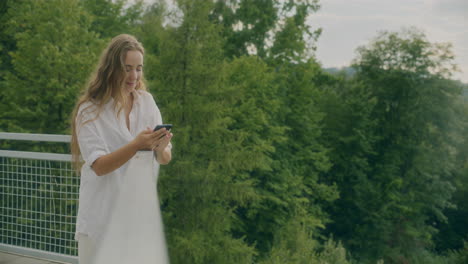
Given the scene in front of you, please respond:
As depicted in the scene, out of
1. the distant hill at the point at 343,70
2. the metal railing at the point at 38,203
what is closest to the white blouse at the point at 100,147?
the metal railing at the point at 38,203

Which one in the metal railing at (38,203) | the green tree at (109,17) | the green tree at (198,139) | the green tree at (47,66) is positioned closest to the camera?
the metal railing at (38,203)

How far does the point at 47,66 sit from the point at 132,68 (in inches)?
530

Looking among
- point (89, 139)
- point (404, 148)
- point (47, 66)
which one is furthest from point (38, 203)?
point (404, 148)

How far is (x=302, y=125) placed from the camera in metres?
20.9

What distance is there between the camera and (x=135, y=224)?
1.73m

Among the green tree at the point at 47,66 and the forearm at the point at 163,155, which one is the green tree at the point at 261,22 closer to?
the green tree at the point at 47,66

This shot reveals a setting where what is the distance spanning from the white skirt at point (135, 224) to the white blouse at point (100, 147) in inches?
Answer: 2.2

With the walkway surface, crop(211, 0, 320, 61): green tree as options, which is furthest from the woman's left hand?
crop(211, 0, 320, 61): green tree

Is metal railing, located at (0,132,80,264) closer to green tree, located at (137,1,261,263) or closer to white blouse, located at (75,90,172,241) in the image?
white blouse, located at (75,90,172,241)

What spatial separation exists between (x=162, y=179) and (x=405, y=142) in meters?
14.5

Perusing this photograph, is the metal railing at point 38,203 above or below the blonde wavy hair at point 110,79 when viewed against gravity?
below

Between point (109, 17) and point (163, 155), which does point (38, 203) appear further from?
point (109, 17)

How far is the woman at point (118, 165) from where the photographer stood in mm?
1716

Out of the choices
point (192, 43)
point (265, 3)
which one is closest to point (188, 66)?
point (192, 43)
